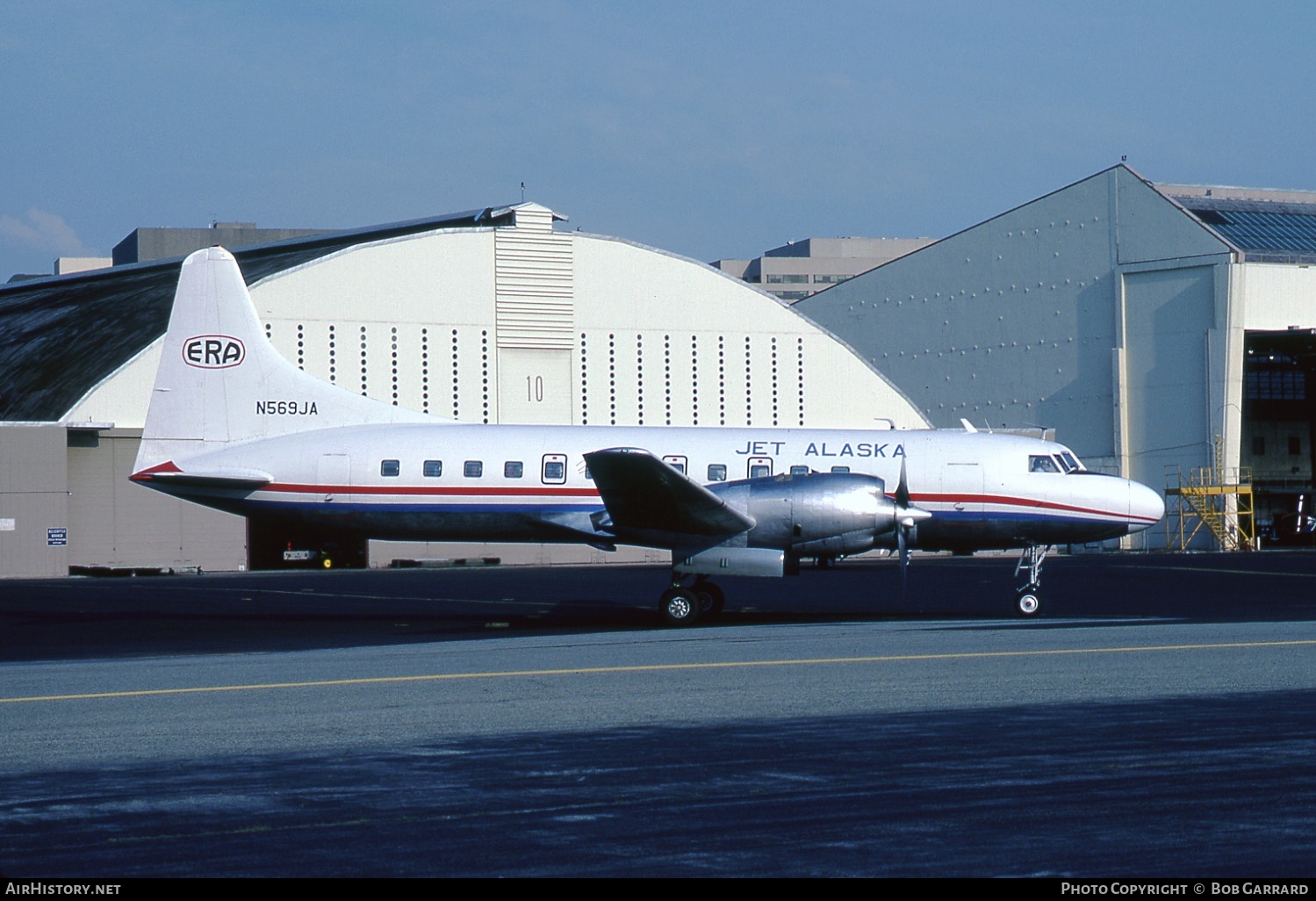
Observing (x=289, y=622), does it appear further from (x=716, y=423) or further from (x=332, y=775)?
(x=716, y=423)

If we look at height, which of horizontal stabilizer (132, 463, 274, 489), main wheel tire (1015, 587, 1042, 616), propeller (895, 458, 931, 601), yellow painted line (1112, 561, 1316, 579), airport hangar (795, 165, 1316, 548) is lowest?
yellow painted line (1112, 561, 1316, 579)

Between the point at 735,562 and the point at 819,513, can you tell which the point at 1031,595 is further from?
the point at 735,562

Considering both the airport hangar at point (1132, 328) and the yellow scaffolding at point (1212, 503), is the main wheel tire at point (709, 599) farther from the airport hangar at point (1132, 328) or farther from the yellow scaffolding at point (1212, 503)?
the airport hangar at point (1132, 328)

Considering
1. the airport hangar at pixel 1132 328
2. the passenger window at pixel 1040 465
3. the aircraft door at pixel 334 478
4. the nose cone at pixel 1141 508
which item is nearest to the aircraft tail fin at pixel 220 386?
the aircraft door at pixel 334 478

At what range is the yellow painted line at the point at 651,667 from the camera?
1410cm

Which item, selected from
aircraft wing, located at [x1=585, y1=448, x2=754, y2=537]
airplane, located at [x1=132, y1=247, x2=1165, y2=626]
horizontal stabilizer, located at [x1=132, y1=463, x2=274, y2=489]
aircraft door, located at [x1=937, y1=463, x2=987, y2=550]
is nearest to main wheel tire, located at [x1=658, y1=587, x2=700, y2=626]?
airplane, located at [x1=132, y1=247, x2=1165, y2=626]

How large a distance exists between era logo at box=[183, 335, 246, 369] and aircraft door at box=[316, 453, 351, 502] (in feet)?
9.71

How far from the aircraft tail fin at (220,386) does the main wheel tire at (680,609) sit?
6853 millimetres

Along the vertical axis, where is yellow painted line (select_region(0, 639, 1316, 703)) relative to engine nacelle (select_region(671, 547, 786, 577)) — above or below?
below

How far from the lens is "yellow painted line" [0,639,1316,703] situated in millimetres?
14102

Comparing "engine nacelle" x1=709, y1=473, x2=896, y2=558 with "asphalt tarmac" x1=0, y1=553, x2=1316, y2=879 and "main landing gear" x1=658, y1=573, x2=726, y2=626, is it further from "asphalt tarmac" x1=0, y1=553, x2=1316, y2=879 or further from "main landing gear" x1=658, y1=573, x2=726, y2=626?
"asphalt tarmac" x1=0, y1=553, x2=1316, y2=879

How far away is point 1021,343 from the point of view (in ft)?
237

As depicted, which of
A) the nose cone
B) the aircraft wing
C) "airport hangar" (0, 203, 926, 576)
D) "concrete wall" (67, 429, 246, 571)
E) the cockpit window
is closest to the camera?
the aircraft wing
